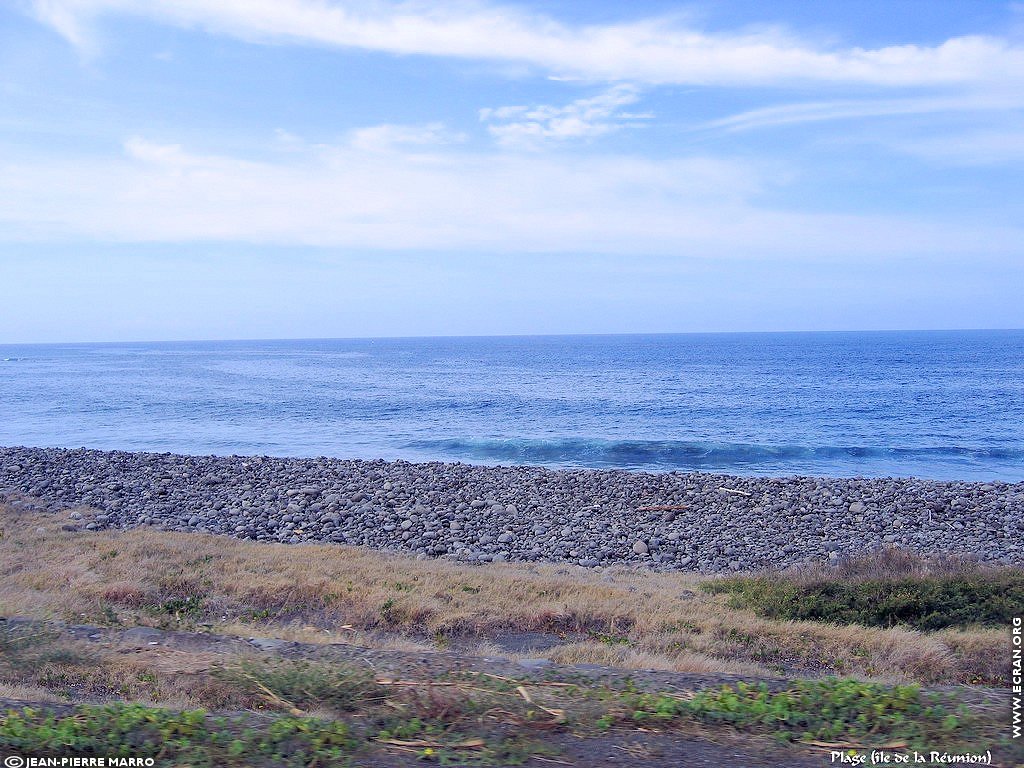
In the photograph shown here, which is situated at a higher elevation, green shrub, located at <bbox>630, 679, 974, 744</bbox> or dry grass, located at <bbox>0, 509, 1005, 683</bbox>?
green shrub, located at <bbox>630, 679, 974, 744</bbox>

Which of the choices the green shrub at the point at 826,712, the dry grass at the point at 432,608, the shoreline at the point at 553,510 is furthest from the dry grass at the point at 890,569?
the green shrub at the point at 826,712

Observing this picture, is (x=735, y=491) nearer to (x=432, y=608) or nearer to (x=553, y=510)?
(x=553, y=510)

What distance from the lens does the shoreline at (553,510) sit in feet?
55.6

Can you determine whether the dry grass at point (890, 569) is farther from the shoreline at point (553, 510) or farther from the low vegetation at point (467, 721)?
the low vegetation at point (467, 721)

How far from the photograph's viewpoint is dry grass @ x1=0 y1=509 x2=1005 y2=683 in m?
7.88

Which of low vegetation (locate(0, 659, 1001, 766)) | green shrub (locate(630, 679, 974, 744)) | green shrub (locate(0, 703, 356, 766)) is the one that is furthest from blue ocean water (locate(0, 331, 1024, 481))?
green shrub (locate(0, 703, 356, 766))

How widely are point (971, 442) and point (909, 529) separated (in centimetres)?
2131

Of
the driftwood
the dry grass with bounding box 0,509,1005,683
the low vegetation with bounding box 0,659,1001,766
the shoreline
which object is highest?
the low vegetation with bounding box 0,659,1001,766

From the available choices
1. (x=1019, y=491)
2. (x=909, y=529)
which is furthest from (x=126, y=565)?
(x=1019, y=491)

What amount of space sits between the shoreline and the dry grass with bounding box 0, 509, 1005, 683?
391 cm

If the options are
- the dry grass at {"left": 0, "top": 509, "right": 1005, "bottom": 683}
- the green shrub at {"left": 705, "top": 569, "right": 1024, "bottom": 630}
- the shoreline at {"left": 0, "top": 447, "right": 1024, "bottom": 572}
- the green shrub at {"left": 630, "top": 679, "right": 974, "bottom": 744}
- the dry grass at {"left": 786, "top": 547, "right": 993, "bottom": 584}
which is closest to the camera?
the green shrub at {"left": 630, "top": 679, "right": 974, "bottom": 744}

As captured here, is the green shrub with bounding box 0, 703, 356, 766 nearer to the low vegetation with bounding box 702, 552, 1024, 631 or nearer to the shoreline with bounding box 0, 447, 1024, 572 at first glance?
the low vegetation with bounding box 702, 552, 1024, 631

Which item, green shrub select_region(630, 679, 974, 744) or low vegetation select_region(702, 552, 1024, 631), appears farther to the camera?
low vegetation select_region(702, 552, 1024, 631)

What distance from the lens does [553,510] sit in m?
20.4
